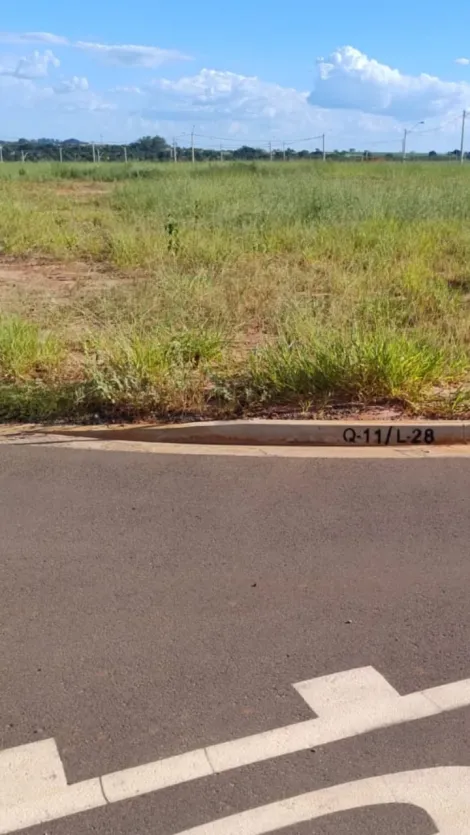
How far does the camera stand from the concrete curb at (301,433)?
5.41 metres

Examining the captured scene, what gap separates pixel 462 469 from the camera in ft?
16.1

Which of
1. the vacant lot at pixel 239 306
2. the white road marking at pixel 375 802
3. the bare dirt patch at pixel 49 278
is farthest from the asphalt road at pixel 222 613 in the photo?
the bare dirt patch at pixel 49 278

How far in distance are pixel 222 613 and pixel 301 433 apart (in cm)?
234

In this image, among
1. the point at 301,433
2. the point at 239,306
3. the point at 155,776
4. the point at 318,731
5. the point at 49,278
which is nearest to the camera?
the point at 155,776

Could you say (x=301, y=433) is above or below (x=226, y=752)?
above

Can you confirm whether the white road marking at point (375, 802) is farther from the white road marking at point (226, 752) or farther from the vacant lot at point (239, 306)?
the vacant lot at point (239, 306)

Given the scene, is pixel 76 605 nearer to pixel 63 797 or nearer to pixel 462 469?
pixel 63 797

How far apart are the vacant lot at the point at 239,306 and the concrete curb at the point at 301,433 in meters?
0.33

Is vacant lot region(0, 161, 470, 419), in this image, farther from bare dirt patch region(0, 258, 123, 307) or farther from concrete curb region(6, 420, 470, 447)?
concrete curb region(6, 420, 470, 447)

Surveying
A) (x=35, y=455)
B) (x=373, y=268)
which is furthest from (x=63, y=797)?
(x=373, y=268)

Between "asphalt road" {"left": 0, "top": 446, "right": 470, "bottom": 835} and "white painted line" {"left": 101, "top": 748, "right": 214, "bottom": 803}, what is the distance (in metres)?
0.03

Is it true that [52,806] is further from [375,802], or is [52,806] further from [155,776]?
[375,802]

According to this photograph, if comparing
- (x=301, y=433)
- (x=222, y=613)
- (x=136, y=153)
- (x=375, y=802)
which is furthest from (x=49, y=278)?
(x=136, y=153)

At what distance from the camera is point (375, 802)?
89.5 inches
